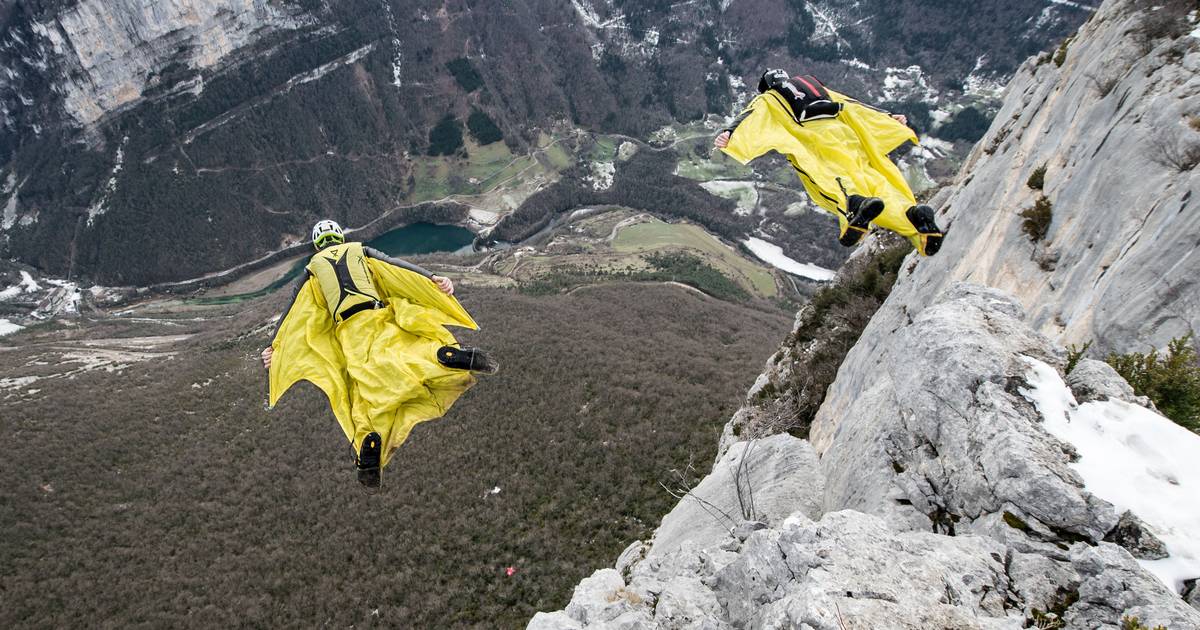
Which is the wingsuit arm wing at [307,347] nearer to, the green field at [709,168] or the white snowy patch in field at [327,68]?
the green field at [709,168]

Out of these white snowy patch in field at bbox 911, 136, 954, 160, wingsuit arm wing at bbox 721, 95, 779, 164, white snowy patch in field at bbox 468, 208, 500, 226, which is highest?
wingsuit arm wing at bbox 721, 95, 779, 164

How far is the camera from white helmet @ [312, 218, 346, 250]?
11.1 metres

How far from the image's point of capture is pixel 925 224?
377 inches

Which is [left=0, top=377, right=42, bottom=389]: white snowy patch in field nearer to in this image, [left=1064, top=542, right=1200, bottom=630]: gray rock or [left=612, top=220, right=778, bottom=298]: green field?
[left=1064, top=542, right=1200, bottom=630]: gray rock

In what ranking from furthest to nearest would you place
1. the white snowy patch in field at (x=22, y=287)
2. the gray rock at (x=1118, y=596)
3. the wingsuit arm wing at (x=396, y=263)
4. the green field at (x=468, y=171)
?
the green field at (x=468, y=171) < the white snowy patch in field at (x=22, y=287) < the wingsuit arm wing at (x=396, y=263) < the gray rock at (x=1118, y=596)

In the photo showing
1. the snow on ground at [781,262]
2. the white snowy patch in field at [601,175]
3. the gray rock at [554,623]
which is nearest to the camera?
the gray rock at [554,623]

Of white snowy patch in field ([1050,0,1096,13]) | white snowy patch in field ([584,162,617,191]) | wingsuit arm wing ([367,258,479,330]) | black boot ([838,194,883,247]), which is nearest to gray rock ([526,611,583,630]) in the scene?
wingsuit arm wing ([367,258,479,330])

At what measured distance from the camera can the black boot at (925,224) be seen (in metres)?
9.55

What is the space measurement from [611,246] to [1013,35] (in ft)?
485

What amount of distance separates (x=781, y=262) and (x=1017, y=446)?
121m

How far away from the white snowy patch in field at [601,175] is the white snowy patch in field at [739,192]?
84.6ft

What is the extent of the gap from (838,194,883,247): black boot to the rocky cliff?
1.72 m

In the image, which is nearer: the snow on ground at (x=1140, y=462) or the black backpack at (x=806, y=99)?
the snow on ground at (x=1140, y=462)

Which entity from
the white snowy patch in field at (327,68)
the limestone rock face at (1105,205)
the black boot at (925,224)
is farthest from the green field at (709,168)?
the black boot at (925,224)
